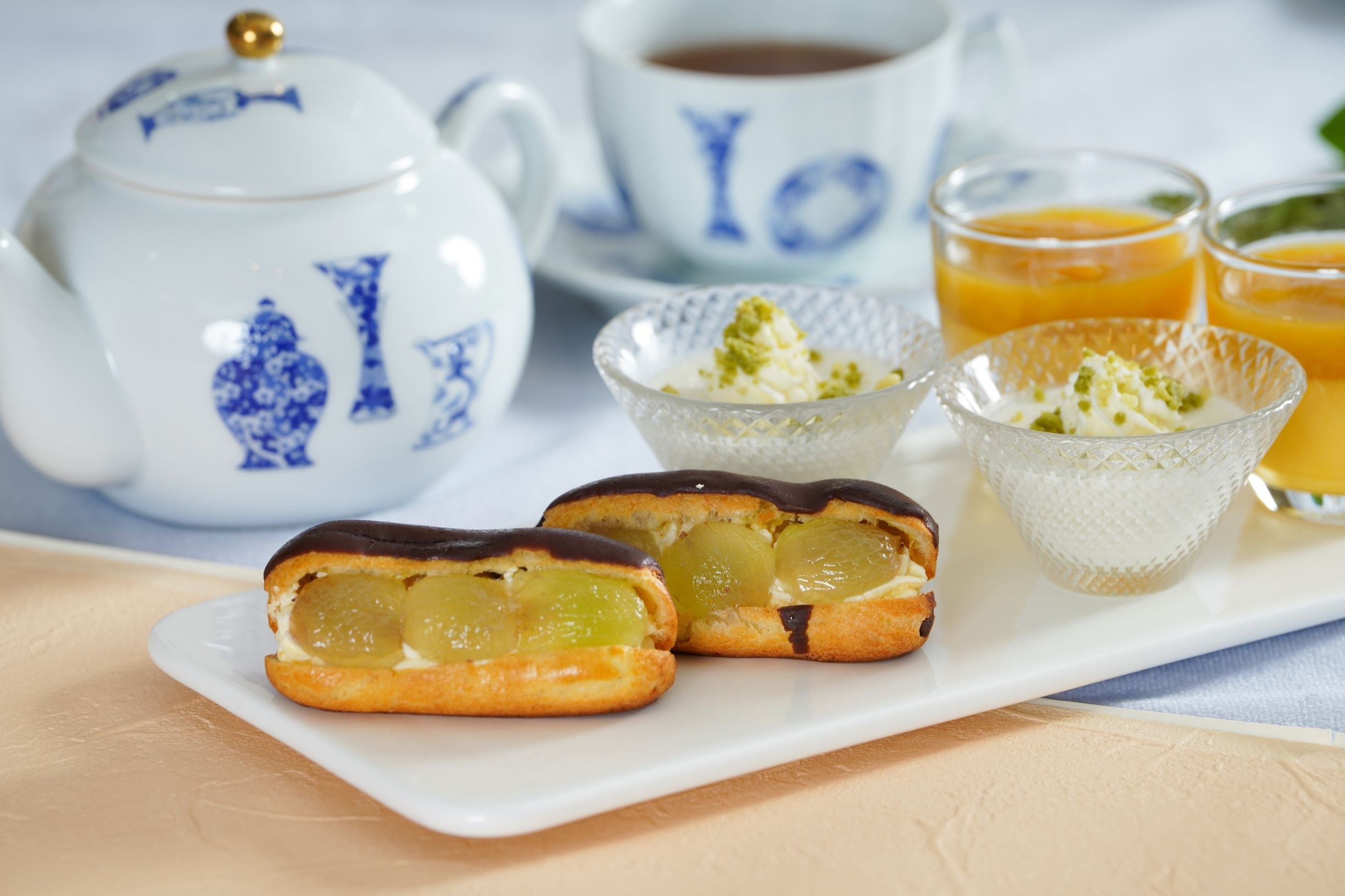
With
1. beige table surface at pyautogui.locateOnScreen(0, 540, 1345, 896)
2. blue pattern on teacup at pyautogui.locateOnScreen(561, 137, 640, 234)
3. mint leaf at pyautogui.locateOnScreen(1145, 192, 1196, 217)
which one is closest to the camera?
beige table surface at pyautogui.locateOnScreen(0, 540, 1345, 896)

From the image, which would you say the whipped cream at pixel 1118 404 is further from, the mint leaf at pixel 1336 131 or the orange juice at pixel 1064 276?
the mint leaf at pixel 1336 131

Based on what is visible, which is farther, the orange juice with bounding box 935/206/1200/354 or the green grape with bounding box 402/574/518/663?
the orange juice with bounding box 935/206/1200/354

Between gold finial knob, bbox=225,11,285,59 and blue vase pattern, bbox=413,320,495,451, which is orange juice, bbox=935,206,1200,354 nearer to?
blue vase pattern, bbox=413,320,495,451

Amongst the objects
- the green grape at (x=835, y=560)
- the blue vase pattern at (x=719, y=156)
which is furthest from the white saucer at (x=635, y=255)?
the green grape at (x=835, y=560)

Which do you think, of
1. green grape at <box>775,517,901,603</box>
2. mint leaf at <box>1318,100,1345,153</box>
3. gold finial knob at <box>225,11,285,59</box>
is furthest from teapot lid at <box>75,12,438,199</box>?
mint leaf at <box>1318,100,1345,153</box>

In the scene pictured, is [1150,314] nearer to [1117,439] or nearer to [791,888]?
[1117,439]

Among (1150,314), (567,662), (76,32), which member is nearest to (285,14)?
(76,32)
